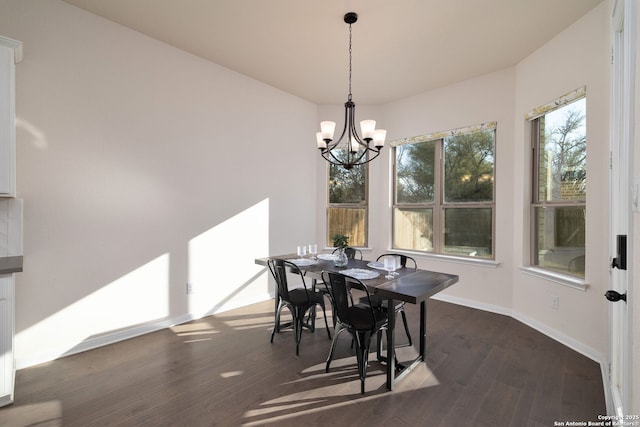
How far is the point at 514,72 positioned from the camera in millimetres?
3873

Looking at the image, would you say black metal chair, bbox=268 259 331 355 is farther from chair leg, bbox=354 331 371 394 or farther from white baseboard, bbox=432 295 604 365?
white baseboard, bbox=432 295 604 365

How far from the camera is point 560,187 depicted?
334 cm

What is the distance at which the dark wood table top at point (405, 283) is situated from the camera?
216 centimetres

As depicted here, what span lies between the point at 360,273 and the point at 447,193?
2625 mm

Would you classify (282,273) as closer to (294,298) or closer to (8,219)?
(294,298)

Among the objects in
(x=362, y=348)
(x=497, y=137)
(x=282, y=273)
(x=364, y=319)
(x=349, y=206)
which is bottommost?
(x=362, y=348)

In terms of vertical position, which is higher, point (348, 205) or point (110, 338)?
point (348, 205)

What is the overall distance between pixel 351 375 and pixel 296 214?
2958 mm

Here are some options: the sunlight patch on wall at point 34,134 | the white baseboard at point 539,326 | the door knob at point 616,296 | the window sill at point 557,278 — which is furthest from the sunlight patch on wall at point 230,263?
the door knob at point 616,296

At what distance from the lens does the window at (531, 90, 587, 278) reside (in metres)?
3.09

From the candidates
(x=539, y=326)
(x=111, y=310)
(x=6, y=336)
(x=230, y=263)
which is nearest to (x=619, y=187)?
(x=539, y=326)

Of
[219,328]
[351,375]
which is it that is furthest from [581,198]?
[219,328]

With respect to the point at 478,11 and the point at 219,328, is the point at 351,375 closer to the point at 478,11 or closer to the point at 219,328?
the point at 219,328

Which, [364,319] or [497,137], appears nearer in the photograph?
[364,319]
